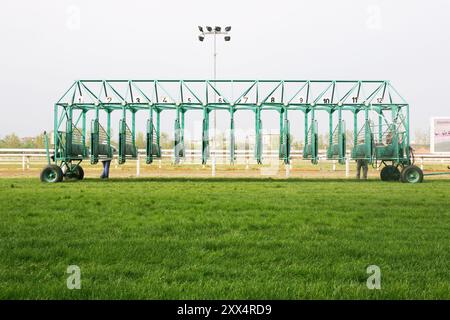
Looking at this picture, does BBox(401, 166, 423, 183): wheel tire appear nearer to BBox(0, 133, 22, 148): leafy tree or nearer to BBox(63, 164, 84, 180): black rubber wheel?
BBox(63, 164, 84, 180): black rubber wheel

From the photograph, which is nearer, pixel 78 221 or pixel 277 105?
pixel 78 221

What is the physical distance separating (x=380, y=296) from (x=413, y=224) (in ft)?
11.4

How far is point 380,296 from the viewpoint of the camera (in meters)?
3.54

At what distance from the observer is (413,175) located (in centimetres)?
1631

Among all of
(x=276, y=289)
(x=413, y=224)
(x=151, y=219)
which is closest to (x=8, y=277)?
(x=276, y=289)

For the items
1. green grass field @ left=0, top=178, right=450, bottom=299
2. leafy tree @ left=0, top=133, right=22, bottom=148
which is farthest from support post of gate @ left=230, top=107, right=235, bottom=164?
leafy tree @ left=0, top=133, right=22, bottom=148

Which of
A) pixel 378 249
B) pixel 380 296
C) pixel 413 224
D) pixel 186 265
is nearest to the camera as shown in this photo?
pixel 380 296

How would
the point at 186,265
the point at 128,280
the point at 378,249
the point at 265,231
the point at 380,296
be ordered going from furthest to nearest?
the point at 265,231, the point at 378,249, the point at 186,265, the point at 128,280, the point at 380,296

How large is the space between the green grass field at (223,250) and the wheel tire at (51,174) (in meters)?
6.99

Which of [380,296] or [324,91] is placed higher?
[324,91]

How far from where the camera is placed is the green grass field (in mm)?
3650

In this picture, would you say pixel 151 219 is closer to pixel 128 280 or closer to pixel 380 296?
pixel 128 280

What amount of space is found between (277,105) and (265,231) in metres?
12.1
